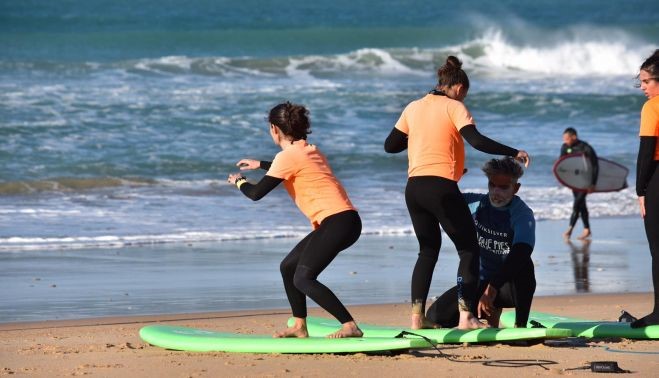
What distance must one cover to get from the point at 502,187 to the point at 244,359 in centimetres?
170

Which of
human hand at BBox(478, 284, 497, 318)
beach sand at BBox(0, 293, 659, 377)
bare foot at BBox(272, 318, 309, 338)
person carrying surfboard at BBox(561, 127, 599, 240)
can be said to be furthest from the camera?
person carrying surfboard at BBox(561, 127, 599, 240)

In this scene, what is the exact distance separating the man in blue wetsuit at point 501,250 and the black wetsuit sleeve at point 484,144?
0.24m

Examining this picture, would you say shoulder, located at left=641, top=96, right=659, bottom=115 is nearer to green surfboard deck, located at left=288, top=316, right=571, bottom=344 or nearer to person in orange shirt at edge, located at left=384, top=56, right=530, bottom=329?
person in orange shirt at edge, located at left=384, top=56, right=530, bottom=329

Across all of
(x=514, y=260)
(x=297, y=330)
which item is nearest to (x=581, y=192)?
(x=514, y=260)

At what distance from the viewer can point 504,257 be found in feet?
22.1

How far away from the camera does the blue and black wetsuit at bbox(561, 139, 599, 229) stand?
12.9m

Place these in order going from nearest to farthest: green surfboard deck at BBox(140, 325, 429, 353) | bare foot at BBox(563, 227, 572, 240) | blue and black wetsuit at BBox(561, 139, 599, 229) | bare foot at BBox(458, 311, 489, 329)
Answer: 1. green surfboard deck at BBox(140, 325, 429, 353)
2. bare foot at BBox(458, 311, 489, 329)
3. bare foot at BBox(563, 227, 572, 240)
4. blue and black wetsuit at BBox(561, 139, 599, 229)

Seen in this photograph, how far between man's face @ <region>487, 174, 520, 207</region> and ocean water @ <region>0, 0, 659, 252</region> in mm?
5825

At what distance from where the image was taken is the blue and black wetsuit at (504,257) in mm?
6562

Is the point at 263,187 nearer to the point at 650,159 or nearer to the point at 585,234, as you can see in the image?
the point at 650,159

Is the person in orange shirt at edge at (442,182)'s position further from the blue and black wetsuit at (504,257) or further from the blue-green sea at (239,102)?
the blue-green sea at (239,102)

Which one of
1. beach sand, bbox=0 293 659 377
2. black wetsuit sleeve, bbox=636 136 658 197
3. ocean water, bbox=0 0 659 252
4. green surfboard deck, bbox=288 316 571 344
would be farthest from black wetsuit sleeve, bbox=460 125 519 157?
ocean water, bbox=0 0 659 252

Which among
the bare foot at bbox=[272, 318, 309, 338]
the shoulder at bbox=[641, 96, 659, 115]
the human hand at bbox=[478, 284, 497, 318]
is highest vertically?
the shoulder at bbox=[641, 96, 659, 115]

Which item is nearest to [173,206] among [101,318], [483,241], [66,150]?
[66,150]
